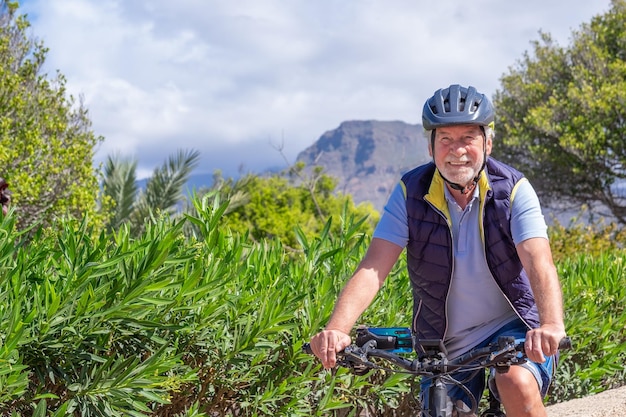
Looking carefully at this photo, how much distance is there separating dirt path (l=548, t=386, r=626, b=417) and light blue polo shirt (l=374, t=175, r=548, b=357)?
239cm

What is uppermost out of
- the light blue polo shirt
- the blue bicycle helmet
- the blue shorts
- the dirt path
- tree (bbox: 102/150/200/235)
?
tree (bbox: 102/150/200/235)

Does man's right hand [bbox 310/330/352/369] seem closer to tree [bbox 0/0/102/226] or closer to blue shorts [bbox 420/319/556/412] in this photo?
blue shorts [bbox 420/319/556/412]

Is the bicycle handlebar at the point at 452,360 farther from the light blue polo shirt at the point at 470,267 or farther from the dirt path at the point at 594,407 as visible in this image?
the dirt path at the point at 594,407

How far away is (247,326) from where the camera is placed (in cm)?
360

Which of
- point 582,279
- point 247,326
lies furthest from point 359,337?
point 582,279

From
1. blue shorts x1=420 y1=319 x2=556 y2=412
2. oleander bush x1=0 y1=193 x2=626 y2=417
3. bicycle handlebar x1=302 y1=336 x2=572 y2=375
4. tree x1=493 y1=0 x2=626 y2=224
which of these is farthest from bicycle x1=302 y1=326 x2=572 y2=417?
tree x1=493 y1=0 x2=626 y2=224

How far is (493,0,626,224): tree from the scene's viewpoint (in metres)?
24.9

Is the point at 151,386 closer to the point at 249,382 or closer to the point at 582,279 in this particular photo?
the point at 249,382

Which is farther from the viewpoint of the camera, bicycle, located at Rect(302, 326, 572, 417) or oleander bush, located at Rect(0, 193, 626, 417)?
oleander bush, located at Rect(0, 193, 626, 417)

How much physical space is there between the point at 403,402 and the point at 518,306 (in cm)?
180

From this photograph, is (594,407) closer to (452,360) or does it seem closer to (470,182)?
(470,182)

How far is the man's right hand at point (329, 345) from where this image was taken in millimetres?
2729

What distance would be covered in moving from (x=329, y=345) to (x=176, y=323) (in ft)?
3.22

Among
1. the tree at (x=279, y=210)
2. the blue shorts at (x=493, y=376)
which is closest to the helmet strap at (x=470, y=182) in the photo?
the blue shorts at (x=493, y=376)
